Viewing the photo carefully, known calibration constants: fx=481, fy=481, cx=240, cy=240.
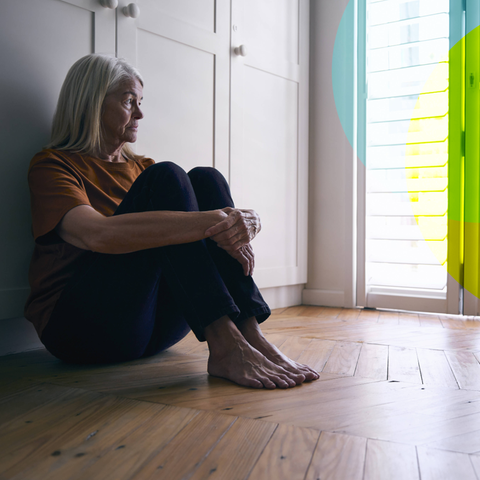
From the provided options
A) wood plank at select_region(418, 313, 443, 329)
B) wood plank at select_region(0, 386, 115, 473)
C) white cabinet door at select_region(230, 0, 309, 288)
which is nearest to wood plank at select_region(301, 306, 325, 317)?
white cabinet door at select_region(230, 0, 309, 288)

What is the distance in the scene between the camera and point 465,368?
1200 millimetres

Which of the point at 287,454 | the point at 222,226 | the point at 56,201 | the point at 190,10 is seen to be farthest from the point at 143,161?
the point at 287,454

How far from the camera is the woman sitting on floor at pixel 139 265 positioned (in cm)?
99

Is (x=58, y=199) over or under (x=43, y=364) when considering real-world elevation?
over

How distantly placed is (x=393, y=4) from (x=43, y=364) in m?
2.18

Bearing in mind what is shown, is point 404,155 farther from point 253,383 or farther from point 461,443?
point 461,443

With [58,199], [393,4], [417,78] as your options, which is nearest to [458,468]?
[58,199]

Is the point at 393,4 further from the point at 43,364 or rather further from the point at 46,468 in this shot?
the point at 46,468

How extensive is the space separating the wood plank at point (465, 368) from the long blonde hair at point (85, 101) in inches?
42.0

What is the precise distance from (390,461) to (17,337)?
3.58 feet

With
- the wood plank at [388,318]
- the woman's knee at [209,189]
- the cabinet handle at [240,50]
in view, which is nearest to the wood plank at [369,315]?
the wood plank at [388,318]

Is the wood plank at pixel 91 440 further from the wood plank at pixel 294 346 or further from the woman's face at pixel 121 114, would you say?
the woman's face at pixel 121 114

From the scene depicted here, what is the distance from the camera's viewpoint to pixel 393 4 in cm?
229

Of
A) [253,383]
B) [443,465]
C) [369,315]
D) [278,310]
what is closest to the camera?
[443,465]
